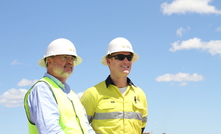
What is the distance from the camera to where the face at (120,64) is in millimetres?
7336

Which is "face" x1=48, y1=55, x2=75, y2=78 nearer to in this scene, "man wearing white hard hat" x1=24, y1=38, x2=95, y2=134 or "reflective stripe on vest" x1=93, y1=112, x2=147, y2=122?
"man wearing white hard hat" x1=24, y1=38, x2=95, y2=134

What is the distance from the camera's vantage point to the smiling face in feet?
19.7

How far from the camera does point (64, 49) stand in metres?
6.15

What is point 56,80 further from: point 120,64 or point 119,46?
point 119,46

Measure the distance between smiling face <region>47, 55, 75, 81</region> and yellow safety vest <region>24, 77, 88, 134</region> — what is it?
18 cm

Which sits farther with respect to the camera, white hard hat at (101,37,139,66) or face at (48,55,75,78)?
white hard hat at (101,37,139,66)

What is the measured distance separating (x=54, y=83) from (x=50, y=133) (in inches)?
35.3

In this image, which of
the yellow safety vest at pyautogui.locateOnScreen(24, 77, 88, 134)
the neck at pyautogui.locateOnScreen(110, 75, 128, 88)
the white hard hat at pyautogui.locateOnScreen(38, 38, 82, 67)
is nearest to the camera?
the yellow safety vest at pyautogui.locateOnScreen(24, 77, 88, 134)

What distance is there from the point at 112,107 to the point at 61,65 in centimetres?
164

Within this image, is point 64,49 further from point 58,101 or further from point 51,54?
point 58,101

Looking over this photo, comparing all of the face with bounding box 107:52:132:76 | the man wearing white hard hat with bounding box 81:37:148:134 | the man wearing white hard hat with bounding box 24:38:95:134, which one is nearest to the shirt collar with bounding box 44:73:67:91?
the man wearing white hard hat with bounding box 24:38:95:134

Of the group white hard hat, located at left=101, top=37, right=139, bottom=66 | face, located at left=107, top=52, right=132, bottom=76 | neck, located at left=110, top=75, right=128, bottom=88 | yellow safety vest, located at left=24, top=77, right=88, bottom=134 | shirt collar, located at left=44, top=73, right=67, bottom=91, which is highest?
white hard hat, located at left=101, top=37, right=139, bottom=66

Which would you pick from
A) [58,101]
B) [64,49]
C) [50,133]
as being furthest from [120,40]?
[50,133]

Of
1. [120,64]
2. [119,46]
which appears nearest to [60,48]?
[120,64]
